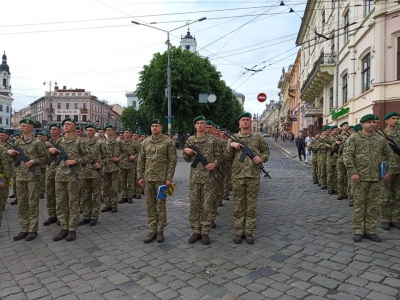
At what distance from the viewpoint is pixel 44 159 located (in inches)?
230

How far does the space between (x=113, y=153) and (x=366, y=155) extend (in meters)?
5.91

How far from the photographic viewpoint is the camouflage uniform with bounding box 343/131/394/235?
5.25 m

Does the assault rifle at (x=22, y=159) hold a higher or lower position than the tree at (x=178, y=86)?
lower

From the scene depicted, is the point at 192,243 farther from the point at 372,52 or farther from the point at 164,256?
the point at 372,52

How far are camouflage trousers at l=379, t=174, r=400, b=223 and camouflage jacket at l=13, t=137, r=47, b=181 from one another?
6.30m

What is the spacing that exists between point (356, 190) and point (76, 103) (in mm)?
95400

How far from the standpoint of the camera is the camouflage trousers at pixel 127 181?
28.7 feet

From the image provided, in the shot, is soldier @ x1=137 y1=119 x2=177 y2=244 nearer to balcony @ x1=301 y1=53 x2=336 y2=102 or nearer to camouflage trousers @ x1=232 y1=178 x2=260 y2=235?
camouflage trousers @ x1=232 y1=178 x2=260 y2=235

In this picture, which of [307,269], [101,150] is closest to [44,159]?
[101,150]

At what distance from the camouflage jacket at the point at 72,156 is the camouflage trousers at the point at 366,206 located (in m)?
4.85

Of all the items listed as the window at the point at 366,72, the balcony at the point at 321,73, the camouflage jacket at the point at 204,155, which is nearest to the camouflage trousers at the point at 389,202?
the camouflage jacket at the point at 204,155

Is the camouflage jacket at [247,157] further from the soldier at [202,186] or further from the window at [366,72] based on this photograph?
the window at [366,72]

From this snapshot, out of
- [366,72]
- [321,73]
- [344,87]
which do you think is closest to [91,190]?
[366,72]

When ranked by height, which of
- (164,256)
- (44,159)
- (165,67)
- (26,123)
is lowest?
(164,256)
